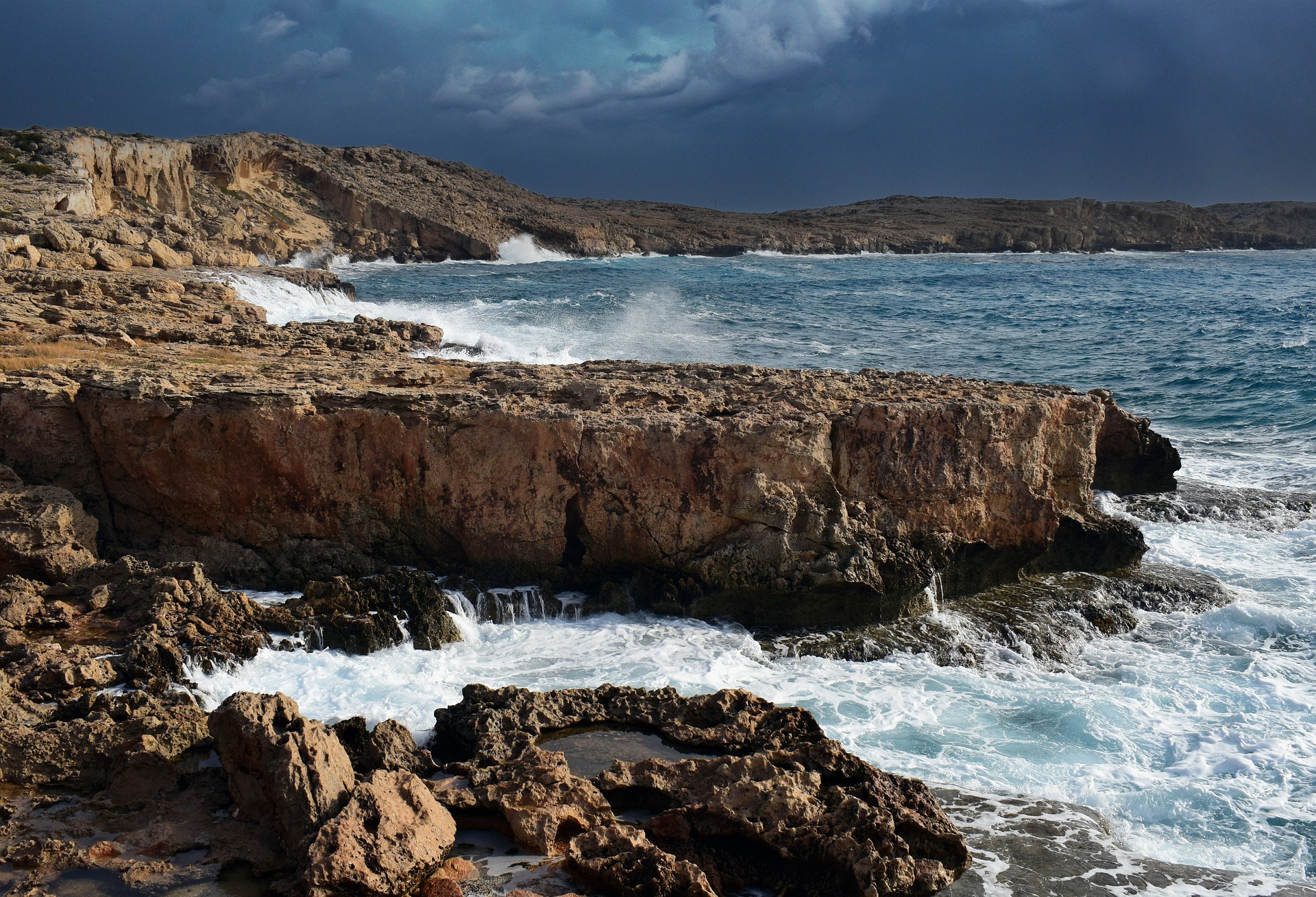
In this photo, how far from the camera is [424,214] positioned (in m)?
67.6

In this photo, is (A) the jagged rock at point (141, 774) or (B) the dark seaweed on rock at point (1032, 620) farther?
(B) the dark seaweed on rock at point (1032, 620)

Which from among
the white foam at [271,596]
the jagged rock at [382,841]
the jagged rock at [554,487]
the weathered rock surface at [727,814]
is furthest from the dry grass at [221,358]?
the jagged rock at [382,841]

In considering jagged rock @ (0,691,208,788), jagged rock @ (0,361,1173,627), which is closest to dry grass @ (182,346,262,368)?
jagged rock @ (0,361,1173,627)

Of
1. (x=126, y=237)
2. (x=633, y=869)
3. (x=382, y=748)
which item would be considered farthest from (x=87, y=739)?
(x=126, y=237)

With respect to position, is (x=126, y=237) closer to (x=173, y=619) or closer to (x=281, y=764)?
(x=173, y=619)

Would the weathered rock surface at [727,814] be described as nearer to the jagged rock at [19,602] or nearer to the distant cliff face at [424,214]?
the jagged rock at [19,602]

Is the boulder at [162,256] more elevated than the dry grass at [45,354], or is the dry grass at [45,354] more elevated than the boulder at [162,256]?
the boulder at [162,256]

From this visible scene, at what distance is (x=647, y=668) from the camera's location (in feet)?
25.4

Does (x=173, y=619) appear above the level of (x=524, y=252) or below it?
below

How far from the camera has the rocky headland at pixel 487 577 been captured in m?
5.05

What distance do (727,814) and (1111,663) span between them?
4.64 m

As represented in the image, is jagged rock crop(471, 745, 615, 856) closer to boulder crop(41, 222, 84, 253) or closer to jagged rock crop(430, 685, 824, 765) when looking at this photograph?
jagged rock crop(430, 685, 824, 765)

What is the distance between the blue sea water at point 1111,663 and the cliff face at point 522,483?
73cm

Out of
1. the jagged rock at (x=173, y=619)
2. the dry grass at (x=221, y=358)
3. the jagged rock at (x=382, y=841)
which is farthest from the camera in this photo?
the dry grass at (x=221, y=358)
